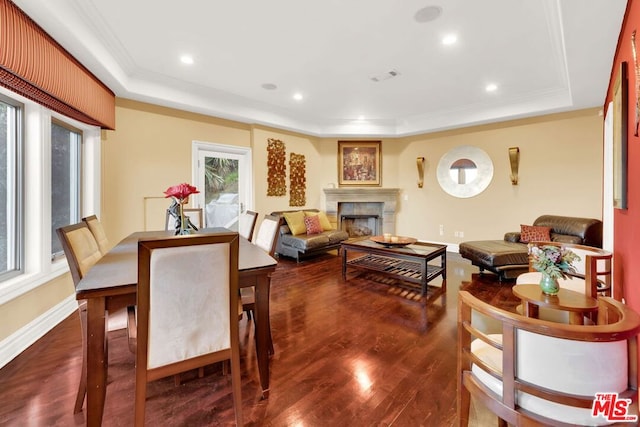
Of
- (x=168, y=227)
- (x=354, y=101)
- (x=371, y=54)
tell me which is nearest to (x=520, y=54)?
(x=371, y=54)

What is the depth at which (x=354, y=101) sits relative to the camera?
15.4 ft

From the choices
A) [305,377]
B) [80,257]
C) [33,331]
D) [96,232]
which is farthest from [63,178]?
[305,377]

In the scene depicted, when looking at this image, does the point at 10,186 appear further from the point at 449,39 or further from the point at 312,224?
the point at 449,39

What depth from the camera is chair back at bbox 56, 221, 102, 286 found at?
4.78 ft

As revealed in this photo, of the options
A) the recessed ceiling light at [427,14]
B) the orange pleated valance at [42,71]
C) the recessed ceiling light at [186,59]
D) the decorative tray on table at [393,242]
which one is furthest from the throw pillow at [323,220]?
the recessed ceiling light at [427,14]

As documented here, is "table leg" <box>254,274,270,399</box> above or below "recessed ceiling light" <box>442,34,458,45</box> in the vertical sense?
below

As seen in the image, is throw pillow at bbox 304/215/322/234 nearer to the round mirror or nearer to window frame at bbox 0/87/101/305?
the round mirror

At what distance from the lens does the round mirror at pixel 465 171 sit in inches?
201

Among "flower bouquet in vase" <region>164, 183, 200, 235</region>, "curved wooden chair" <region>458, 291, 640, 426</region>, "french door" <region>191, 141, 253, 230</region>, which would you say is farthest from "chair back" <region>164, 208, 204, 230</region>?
"curved wooden chair" <region>458, 291, 640, 426</region>

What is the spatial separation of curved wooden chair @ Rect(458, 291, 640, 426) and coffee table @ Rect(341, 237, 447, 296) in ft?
7.34

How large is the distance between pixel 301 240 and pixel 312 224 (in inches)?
22.4

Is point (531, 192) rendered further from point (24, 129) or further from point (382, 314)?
point (24, 129)

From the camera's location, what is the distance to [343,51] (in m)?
3.07

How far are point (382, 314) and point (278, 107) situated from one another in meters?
3.94
